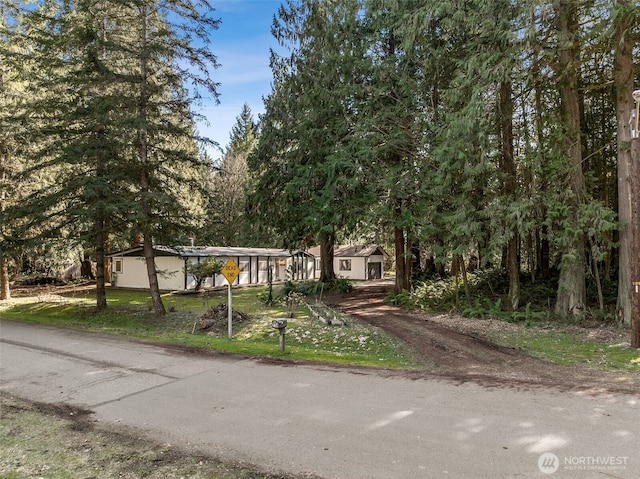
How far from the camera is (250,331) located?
11.1 metres

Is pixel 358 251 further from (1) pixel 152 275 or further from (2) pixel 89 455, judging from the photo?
(2) pixel 89 455

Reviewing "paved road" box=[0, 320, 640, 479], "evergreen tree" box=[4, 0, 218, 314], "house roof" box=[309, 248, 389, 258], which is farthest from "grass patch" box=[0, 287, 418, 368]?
"house roof" box=[309, 248, 389, 258]

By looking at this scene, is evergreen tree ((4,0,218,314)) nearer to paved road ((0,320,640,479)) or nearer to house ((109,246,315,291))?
paved road ((0,320,640,479))

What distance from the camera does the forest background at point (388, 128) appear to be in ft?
34.3

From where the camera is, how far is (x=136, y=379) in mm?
6477

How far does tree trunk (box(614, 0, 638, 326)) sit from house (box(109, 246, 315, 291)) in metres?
15.1

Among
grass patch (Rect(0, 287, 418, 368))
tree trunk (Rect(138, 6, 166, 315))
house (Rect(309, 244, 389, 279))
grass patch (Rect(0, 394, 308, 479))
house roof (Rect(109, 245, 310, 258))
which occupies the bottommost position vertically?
grass patch (Rect(0, 287, 418, 368))

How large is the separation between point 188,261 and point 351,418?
21.1m

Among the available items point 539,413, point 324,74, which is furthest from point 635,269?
point 324,74

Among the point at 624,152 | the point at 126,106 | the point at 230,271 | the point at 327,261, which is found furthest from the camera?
the point at 327,261

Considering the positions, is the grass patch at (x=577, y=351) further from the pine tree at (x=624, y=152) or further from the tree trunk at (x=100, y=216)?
the tree trunk at (x=100, y=216)

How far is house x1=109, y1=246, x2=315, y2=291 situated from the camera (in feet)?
80.4

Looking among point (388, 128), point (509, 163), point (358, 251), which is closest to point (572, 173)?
point (509, 163)

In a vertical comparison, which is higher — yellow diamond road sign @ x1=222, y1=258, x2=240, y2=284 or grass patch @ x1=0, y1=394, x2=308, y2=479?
yellow diamond road sign @ x1=222, y1=258, x2=240, y2=284
